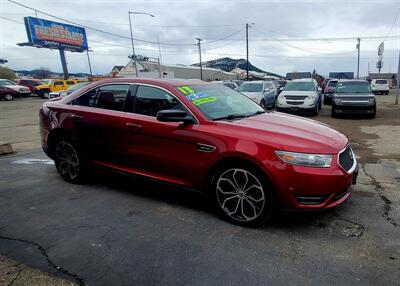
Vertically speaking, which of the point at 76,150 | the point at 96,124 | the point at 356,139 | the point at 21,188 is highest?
the point at 96,124

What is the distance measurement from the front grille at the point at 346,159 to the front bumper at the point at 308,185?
123mm

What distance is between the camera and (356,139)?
356 inches

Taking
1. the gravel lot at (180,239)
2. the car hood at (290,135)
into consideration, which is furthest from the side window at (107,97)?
the car hood at (290,135)

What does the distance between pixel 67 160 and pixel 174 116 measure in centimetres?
235

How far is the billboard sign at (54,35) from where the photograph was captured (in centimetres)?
3744

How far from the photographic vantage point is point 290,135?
3.66 m

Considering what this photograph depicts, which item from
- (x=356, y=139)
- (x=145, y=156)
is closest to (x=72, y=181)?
(x=145, y=156)

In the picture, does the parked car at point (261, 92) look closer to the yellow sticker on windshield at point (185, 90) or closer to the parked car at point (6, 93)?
the yellow sticker on windshield at point (185, 90)

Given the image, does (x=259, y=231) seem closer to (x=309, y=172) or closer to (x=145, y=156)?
(x=309, y=172)

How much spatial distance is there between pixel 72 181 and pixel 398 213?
180 inches

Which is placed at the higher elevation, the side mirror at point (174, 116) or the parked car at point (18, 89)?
the side mirror at point (174, 116)

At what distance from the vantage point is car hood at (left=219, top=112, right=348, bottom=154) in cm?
349

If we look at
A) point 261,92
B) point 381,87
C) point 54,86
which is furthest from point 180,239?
point 381,87

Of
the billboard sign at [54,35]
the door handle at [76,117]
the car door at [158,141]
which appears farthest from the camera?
the billboard sign at [54,35]
